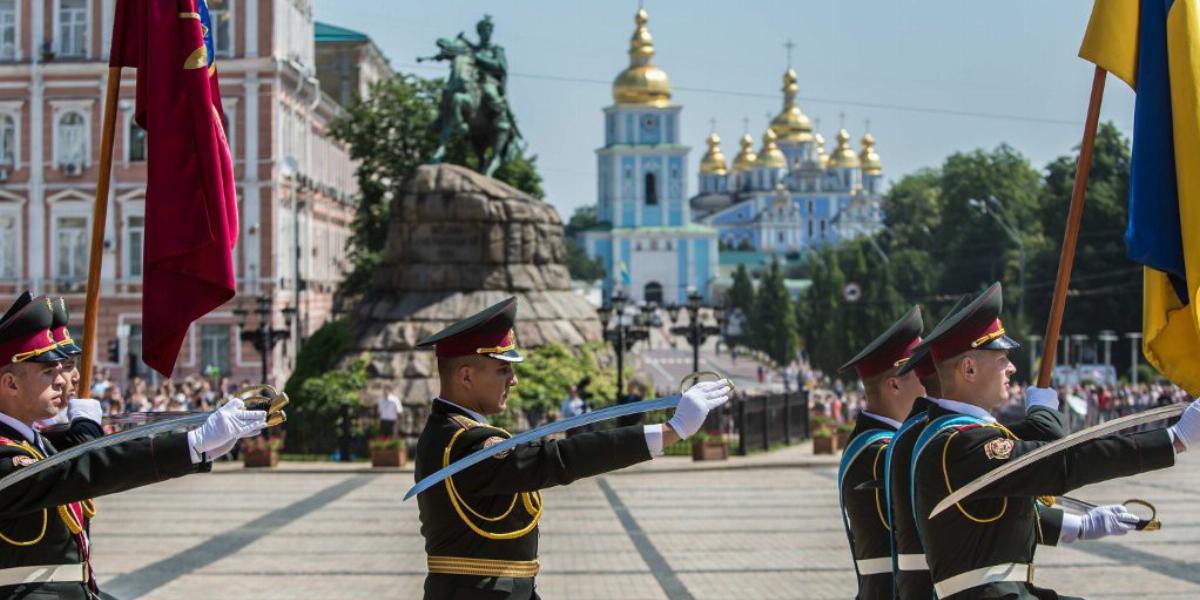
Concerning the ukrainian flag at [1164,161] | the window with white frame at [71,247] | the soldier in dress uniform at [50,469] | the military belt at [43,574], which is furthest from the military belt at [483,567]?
the window with white frame at [71,247]

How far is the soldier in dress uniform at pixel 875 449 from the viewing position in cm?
734

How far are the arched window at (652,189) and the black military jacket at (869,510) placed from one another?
481 ft

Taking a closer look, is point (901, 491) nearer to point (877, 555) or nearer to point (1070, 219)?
point (877, 555)

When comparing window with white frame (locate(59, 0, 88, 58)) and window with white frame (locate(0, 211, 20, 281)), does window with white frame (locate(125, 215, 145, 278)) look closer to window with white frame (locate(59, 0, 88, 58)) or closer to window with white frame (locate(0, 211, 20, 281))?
window with white frame (locate(0, 211, 20, 281))

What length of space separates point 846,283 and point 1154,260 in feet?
246

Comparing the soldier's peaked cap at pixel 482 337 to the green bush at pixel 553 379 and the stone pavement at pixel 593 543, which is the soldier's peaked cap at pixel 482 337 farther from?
the green bush at pixel 553 379

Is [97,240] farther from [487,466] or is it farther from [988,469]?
[988,469]

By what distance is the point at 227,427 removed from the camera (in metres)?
5.89

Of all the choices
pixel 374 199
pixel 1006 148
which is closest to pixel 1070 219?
pixel 374 199

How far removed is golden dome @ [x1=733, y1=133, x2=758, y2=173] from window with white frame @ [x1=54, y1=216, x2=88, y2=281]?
144 meters

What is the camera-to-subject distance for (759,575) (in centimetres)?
1459

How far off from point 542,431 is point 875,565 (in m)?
1.89

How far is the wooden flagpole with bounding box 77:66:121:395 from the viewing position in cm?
682

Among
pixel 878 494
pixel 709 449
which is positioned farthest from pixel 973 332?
pixel 709 449
